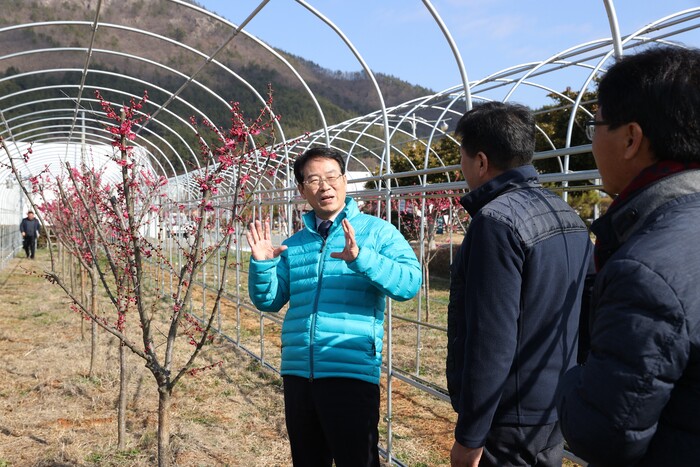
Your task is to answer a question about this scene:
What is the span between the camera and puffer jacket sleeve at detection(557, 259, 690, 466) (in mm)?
865

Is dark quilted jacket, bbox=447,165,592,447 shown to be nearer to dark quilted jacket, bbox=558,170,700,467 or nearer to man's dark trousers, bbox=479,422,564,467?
man's dark trousers, bbox=479,422,564,467

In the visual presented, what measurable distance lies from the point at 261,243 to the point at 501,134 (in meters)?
1.14

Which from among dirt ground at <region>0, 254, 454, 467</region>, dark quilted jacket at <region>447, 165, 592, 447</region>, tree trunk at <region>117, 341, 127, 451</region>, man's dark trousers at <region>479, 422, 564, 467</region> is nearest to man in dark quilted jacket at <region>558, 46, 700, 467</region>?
dark quilted jacket at <region>447, 165, 592, 447</region>

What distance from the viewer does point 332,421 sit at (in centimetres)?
217

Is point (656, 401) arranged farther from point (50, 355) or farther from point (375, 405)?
point (50, 355)

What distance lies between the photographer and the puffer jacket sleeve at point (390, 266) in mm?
2092

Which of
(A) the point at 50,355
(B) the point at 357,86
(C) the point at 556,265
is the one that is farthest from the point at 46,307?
(B) the point at 357,86

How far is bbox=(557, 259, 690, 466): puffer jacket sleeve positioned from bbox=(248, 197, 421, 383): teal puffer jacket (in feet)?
3.94

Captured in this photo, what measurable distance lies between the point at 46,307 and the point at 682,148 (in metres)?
10.5

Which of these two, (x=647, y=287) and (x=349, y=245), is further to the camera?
(x=349, y=245)

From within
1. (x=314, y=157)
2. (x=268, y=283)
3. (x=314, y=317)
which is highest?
(x=314, y=157)

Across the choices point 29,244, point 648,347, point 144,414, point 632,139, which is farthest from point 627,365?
point 29,244

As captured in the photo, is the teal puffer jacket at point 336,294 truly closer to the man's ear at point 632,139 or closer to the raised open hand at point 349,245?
the raised open hand at point 349,245

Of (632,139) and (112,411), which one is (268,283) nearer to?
(632,139)
